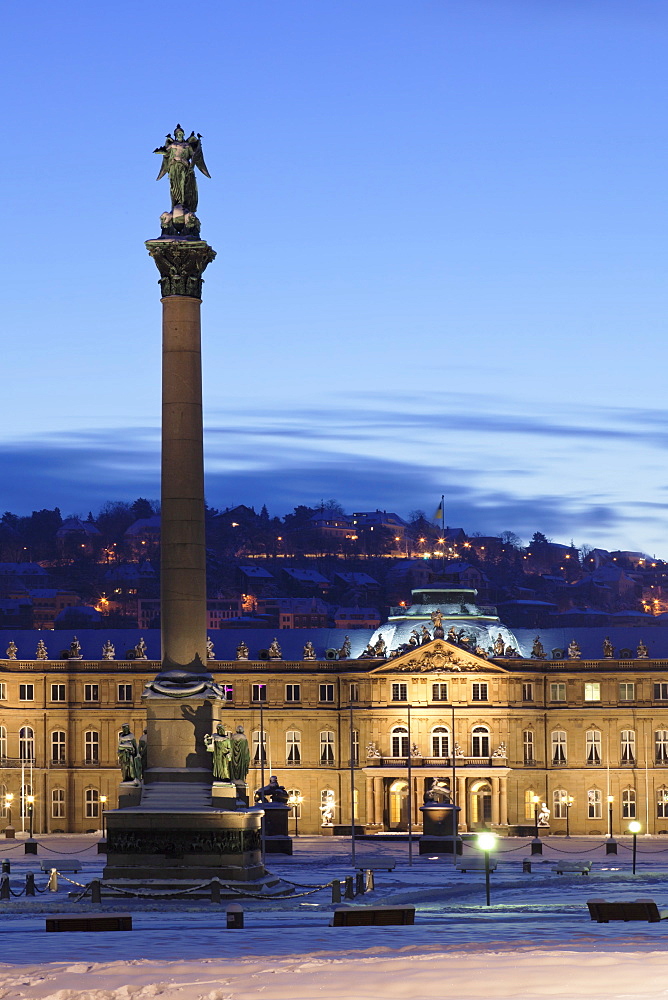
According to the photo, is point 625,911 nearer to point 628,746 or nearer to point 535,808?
point 535,808

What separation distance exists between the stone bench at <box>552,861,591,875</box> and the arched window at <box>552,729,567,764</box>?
53286 millimetres

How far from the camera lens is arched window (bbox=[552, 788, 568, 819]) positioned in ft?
451

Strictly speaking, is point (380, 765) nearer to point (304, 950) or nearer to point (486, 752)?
point (486, 752)

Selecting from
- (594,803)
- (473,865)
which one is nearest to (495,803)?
(594,803)

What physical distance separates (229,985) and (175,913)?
62.8ft

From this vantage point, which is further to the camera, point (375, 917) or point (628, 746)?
point (628, 746)

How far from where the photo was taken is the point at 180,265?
64250mm

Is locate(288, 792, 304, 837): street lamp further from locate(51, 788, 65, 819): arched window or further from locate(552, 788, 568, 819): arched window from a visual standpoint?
locate(552, 788, 568, 819): arched window

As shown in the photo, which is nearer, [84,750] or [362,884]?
[362,884]

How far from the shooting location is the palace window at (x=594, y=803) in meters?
137

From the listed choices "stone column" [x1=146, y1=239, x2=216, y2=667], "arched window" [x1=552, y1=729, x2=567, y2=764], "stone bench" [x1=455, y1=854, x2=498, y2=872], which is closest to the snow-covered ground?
"stone column" [x1=146, y1=239, x2=216, y2=667]

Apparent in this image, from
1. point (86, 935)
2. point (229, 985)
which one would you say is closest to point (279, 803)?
point (86, 935)

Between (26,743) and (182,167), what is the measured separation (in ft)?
260

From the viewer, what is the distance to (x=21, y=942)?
1802 inches
